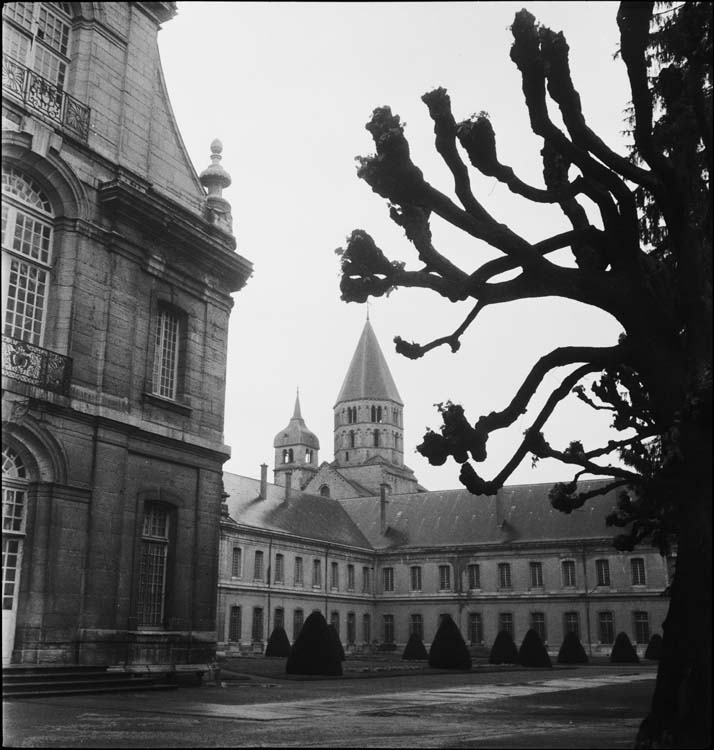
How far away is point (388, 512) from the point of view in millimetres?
59438

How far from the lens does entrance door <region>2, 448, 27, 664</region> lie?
13.0 m

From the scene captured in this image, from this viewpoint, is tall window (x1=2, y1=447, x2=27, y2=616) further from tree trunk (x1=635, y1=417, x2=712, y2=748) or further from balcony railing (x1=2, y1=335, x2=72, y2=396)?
tree trunk (x1=635, y1=417, x2=712, y2=748)

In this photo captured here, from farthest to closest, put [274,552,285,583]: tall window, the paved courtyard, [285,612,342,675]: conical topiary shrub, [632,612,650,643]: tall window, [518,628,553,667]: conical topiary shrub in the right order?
[632,612,650,643]: tall window → [274,552,285,583]: tall window → [518,628,553,667]: conical topiary shrub → [285,612,342,675]: conical topiary shrub → the paved courtyard

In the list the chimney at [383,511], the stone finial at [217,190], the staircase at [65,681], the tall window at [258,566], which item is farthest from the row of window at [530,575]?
the staircase at [65,681]

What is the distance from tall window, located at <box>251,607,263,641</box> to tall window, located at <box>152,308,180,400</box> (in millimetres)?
29954

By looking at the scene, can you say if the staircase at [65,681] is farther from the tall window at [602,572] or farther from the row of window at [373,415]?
the row of window at [373,415]

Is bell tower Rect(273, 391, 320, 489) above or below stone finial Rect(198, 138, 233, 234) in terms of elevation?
above

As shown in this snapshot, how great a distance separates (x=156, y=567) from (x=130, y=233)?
19.8ft

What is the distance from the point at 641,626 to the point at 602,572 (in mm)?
3526

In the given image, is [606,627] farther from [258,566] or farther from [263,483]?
[263,483]

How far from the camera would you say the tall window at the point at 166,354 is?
16594mm

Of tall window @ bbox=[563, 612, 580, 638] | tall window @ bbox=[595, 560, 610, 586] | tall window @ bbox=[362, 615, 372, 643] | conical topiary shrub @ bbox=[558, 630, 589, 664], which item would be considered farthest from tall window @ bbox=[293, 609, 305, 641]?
tall window @ bbox=[595, 560, 610, 586]

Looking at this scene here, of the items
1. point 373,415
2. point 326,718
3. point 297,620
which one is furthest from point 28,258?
point 373,415

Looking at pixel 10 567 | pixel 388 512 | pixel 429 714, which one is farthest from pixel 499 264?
pixel 388 512
